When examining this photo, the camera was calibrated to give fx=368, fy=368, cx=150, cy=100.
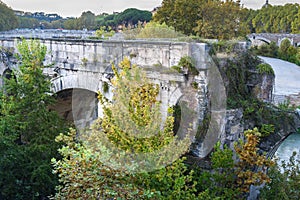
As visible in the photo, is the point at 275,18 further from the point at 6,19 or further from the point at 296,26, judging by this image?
the point at 6,19

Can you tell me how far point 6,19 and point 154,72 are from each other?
35.6 meters

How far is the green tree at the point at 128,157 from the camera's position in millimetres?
5379

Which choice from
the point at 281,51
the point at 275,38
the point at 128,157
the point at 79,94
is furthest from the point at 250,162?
the point at 275,38

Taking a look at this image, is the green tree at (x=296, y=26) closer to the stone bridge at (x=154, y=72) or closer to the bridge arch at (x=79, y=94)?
the bridge arch at (x=79, y=94)

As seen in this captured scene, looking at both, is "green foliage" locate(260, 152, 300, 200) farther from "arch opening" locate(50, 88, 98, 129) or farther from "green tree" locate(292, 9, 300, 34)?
"green tree" locate(292, 9, 300, 34)

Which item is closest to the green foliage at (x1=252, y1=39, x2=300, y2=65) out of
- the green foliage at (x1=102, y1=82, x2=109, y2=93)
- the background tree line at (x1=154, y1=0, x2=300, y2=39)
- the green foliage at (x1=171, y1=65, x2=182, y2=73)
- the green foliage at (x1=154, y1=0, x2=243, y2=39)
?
the background tree line at (x1=154, y1=0, x2=300, y2=39)

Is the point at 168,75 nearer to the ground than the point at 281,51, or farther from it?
farther from it

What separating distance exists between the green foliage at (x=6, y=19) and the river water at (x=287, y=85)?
2612 centimetres

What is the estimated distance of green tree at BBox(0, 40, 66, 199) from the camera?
26.8 ft

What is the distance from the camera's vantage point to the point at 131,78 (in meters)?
6.19

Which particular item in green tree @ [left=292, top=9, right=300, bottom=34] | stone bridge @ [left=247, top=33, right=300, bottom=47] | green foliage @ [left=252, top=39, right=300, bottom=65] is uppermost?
green tree @ [left=292, top=9, right=300, bottom=34]

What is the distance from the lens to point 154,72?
26.6 feet

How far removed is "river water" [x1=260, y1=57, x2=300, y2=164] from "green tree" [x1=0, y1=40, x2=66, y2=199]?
11802mm

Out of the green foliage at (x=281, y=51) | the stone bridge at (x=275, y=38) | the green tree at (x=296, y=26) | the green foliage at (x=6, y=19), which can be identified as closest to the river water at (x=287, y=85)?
the green foliage at (x=281, y=51)
